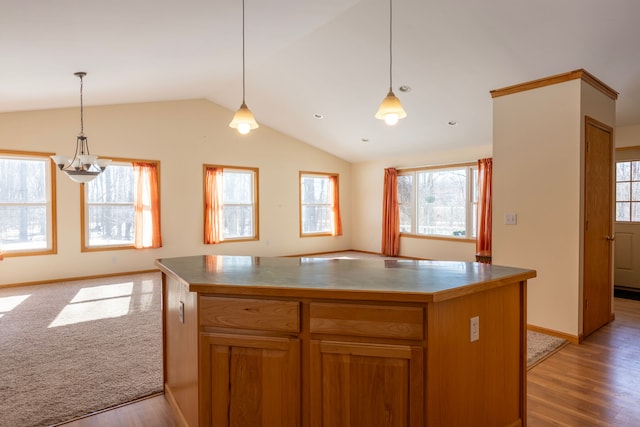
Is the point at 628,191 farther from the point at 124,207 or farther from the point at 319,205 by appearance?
the point at 124,207

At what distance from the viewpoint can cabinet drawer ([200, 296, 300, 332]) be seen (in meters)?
1.60

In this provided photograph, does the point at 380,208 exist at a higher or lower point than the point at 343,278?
higher

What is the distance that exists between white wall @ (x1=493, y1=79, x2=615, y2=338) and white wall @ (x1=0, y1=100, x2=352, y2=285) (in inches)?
206

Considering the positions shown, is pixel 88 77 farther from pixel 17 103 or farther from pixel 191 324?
pixel 191 324

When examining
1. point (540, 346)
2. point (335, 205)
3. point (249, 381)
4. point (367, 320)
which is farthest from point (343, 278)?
point (335, 205)

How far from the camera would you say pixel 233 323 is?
65.3 inches

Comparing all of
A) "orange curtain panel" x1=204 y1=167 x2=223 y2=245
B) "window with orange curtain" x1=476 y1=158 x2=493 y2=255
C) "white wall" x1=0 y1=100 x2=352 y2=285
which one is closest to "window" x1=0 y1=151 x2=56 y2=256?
"white wall" x1=0 y1=100 x2=352 y2=285

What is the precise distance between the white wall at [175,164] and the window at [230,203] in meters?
0.15

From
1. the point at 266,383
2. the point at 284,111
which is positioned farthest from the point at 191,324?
the point at 284,111

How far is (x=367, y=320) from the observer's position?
5.03ft

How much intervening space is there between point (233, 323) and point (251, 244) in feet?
21.0

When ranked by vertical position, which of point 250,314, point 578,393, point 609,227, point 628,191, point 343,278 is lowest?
point 578,393

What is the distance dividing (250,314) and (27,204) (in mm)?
5873

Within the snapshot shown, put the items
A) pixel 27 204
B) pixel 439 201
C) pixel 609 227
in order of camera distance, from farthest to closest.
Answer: pixel 439 201 < pixel 27 204 < pixel 609 227
